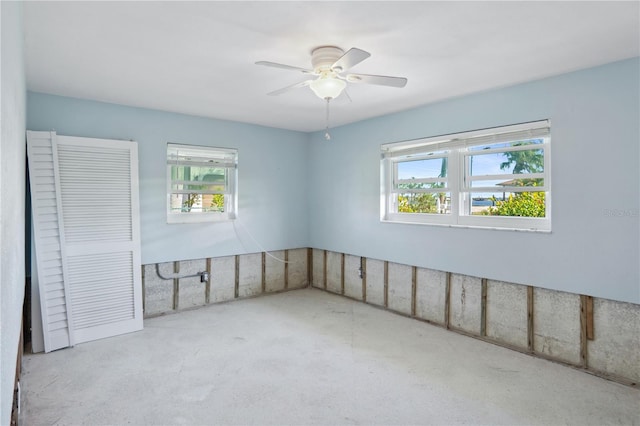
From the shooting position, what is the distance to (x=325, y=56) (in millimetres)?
2486

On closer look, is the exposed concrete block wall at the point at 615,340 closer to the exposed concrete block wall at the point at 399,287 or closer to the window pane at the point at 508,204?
the window pane at the point at 508,204

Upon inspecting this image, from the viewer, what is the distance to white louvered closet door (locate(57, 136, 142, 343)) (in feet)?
11.6

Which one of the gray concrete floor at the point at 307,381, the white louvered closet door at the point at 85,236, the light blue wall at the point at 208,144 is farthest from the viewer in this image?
the light blue wall at the point at 208,144

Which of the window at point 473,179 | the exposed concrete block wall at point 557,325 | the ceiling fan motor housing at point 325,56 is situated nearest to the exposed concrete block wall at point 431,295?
the window at point 473,179

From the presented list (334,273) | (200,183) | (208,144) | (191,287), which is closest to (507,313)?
(334,273)

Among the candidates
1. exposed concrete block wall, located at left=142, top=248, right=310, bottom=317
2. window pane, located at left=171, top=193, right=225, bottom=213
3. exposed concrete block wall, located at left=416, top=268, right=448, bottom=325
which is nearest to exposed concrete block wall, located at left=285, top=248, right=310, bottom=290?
exposed concrete block wall, located at left=142, top=248, right=310, bottom=317

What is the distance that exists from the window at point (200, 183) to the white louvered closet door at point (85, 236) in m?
0.64

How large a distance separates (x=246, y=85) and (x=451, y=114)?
7.11 feet

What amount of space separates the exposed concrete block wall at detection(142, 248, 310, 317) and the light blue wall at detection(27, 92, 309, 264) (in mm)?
119

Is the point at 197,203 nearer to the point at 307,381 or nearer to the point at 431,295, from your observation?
→ the point at 307,381

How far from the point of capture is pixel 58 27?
7.45 ft

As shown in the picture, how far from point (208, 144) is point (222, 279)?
1.83m

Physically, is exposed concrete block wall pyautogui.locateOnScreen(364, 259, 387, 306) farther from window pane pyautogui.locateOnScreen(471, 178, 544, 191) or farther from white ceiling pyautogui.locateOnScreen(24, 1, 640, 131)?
white ceiling pyautogui.locateOnScreen(24, 1, 640, 131)

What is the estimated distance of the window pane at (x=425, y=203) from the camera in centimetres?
409
